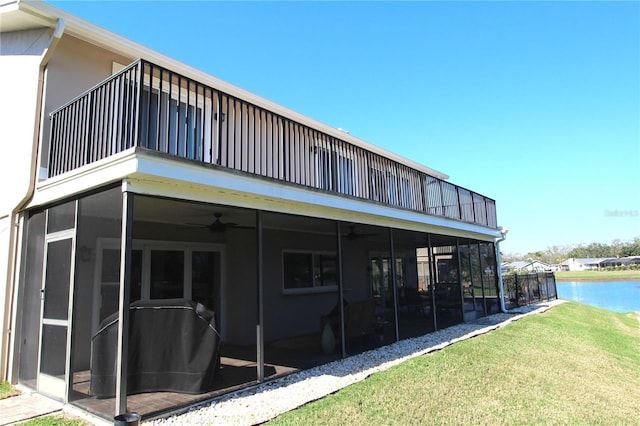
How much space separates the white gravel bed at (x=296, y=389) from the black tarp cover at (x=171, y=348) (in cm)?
49

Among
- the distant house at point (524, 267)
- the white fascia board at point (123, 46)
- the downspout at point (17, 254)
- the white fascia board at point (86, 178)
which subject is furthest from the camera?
the distant house at point (524, 267)

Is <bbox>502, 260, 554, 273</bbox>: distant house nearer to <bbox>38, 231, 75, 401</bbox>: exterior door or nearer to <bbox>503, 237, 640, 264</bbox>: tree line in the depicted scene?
<bbox>503, 237, 640, 264</bbox>: tree line

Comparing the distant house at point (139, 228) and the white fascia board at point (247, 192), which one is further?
the distant house at point (139, 228)

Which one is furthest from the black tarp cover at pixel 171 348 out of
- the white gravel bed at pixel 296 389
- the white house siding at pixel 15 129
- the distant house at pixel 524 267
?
the distant house at pixel 524 267

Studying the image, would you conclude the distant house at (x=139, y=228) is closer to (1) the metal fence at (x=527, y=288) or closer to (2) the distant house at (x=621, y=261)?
(1) the metal fence at (x=527, y=288)

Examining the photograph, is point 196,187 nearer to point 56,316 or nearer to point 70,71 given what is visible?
point 56,316

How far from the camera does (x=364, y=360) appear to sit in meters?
7.19

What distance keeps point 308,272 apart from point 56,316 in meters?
6.49

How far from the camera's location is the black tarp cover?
486cm

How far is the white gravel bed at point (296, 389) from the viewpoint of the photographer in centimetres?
434

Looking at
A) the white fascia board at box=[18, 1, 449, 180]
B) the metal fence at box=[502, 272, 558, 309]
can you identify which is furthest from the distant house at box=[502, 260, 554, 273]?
the white fascia board at box=[18, 1, 449, 180]

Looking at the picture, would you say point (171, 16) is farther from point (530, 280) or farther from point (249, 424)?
point (530, 280)

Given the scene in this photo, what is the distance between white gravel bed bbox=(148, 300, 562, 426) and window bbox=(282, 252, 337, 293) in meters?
Answer: 2.99

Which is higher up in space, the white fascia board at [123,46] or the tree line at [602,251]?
the white fascia board at [123,46]
